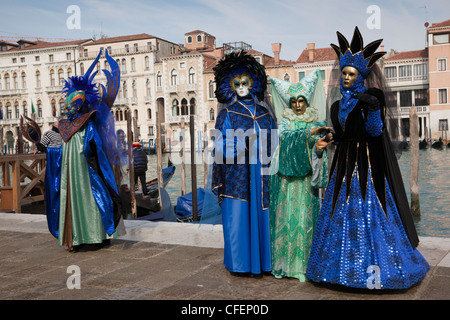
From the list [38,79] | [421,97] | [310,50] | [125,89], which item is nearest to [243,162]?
[310,50]

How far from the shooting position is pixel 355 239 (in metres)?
2.90

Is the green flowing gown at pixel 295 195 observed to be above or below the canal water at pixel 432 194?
above

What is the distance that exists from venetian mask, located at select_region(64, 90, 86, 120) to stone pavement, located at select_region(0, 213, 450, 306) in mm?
1368

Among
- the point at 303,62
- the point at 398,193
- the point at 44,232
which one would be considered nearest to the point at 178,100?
the point at 303,62

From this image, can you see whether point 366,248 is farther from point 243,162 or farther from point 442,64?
point 442,64

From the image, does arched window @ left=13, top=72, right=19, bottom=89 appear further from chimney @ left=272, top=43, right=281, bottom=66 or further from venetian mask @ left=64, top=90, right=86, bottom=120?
venetian mask @ left=64, top=90, right=86, bottom=120

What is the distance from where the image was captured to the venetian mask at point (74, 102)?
4591 millimetres

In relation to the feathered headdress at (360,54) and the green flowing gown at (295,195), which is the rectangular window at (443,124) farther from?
the feathered headdress at (360,54)

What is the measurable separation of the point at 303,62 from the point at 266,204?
121ft

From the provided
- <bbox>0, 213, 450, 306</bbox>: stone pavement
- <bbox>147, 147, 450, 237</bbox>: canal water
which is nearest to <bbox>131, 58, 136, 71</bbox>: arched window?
<bbox>147, 147, 450, 237</bbox>: canal water

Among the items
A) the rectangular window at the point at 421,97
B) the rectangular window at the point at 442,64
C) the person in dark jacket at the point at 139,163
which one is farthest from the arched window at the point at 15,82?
the person in dark jacket at the point at 139,163

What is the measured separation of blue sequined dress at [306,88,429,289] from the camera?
2840 millimetres
